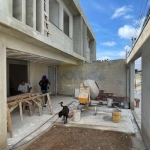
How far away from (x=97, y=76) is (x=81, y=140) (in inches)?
272

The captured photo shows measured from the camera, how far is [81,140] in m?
3.86

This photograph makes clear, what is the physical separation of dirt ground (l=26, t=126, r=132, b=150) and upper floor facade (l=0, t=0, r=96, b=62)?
9.99 feet

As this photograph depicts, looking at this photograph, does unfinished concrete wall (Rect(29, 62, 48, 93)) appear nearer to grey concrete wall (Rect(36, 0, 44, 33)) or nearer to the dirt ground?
grey concrete wall (Rect(36, 0, 44, 33))

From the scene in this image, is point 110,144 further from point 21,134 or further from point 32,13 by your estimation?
point 32,13

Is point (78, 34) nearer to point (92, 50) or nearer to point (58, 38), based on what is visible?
point (58, 38)

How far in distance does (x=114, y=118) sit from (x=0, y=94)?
4.05 meters

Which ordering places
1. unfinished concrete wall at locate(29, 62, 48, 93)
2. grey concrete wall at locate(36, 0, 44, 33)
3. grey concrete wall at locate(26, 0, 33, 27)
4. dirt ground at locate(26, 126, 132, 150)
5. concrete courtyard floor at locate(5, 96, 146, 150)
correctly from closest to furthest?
dirt ground at locate(26, 126, 132, 150) → concrete courtyard floor at locate(5, 96, 146, 150) → grey concrete wall at locate(26, 0, 33, 27) → grey concrete wall at locate(36, 0, 44, 33) → unfinished concrete wall at locate(29, 62, 48, 93)

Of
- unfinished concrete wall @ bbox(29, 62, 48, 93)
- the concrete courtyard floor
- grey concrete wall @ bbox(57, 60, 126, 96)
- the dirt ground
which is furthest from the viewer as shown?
grey concrete wall @ bbox(57, 60, 126, 96)

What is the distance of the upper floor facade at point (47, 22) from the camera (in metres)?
3.46

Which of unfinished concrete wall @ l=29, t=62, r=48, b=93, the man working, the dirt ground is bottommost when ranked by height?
the dirt ground

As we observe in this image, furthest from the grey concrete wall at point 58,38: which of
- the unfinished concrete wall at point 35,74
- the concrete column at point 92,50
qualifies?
the concrete column at point 92,50

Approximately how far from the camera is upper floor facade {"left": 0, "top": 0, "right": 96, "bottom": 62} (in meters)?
3.46

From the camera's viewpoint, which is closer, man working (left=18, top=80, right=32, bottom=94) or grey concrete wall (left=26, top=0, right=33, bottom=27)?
grey concrete wall (left=26, top=0, right=33, bottom=27)


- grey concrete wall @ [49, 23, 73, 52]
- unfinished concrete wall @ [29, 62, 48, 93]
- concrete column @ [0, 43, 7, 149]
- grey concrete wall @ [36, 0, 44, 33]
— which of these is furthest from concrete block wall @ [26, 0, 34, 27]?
unfinished concrete wall @ [29, 62, 48, 93]
